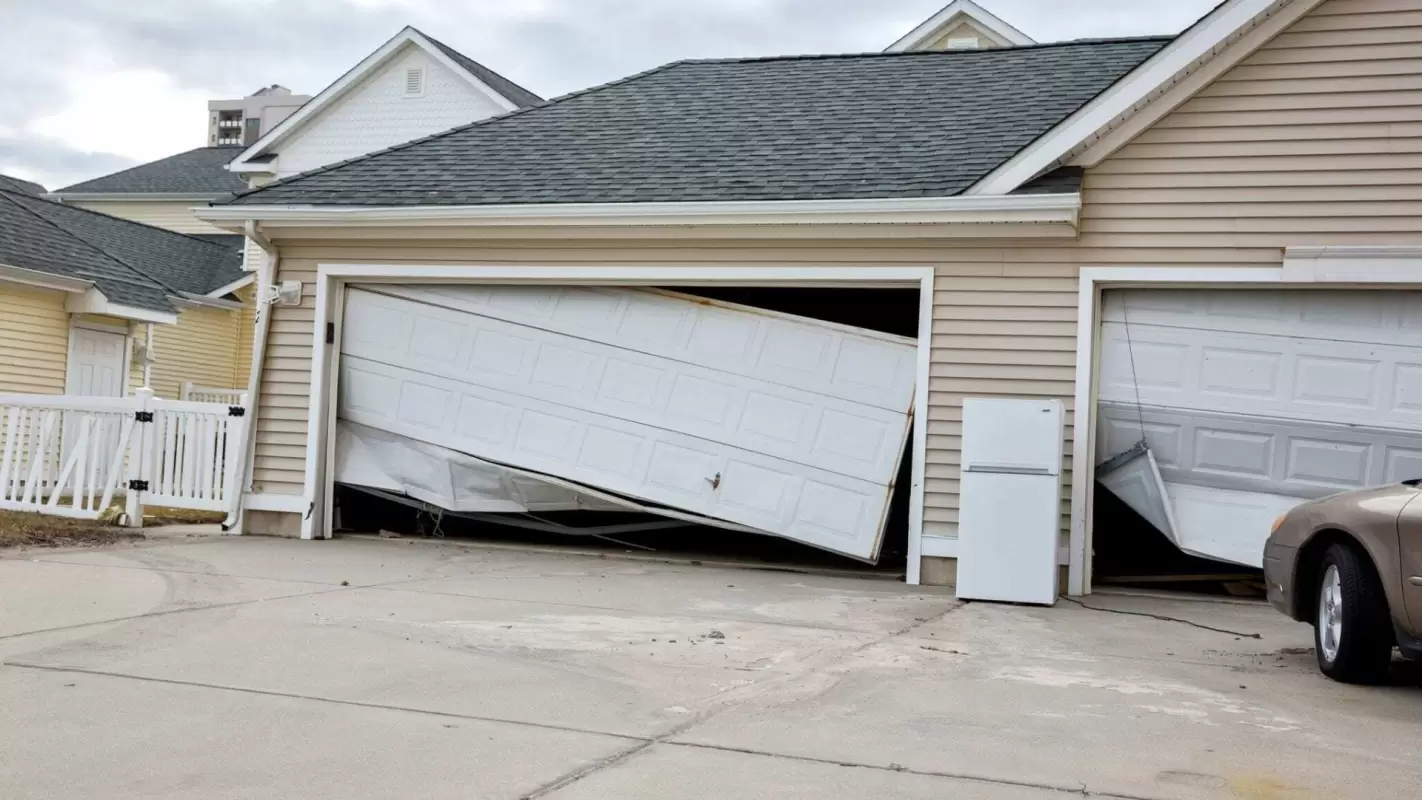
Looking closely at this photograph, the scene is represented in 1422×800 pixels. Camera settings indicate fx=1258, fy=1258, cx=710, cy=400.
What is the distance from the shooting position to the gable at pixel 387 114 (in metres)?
22.6

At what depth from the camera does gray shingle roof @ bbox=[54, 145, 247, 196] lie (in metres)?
31.2

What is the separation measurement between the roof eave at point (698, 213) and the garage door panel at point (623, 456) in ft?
4.43

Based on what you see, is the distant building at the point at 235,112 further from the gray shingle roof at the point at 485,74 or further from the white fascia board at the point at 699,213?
the white fascia board at the point at 699,213

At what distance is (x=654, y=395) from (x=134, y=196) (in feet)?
86.1

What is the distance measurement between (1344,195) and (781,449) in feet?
14.6

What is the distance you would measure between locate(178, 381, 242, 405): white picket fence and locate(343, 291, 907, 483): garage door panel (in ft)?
33.6

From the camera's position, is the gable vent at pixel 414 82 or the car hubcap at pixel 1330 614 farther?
the gable vent at pixel 414 82

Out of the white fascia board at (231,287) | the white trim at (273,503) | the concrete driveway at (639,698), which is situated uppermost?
the white fascia board at (231,287)

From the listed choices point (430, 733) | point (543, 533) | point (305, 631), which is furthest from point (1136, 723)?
point (543, 533)

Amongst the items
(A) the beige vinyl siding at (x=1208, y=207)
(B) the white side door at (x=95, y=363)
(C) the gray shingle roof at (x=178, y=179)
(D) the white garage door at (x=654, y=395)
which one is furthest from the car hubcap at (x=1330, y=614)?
(C) the gray shingle roof at (x=178, y=179)

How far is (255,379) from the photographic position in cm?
1124

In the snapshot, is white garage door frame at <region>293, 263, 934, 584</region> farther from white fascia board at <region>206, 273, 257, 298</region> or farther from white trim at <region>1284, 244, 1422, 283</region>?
white fascia board at <region>206, 273, 257, 298</region>

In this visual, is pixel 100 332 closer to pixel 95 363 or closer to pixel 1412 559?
pixel 95 363

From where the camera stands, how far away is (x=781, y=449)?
10.0 meters
